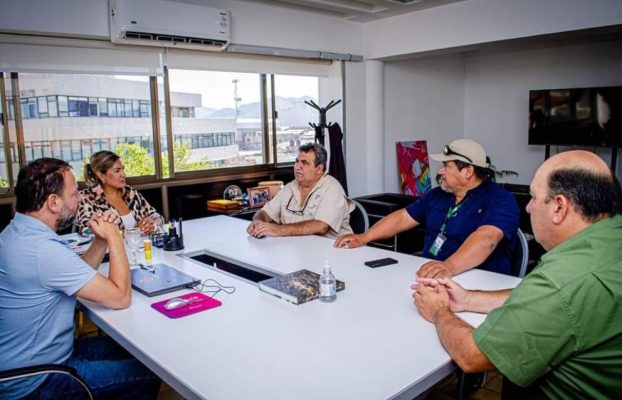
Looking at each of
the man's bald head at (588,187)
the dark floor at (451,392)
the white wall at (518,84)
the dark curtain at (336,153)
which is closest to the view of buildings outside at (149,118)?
the dark curtain at (336,153)

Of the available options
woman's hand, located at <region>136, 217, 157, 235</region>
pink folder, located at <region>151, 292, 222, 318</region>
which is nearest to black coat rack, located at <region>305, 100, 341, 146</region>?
woman's hand, located at <region>136, 217, 157, 235</region>

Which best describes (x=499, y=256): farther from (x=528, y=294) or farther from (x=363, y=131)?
(x=363, y=131)

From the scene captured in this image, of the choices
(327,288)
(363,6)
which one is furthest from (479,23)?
(327,288)

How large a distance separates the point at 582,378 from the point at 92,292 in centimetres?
153

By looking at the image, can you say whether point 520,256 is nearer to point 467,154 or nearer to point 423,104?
point 467,154

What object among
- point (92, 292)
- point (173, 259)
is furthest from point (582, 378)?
point (173, 259)

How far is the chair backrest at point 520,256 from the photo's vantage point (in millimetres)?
2475

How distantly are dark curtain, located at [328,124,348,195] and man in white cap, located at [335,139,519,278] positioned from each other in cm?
259

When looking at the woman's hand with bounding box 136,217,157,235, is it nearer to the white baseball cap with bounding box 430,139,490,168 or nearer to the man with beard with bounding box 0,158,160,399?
the man with beard with bounding box 0,158,160,399

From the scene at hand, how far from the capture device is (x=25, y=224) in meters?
1.81

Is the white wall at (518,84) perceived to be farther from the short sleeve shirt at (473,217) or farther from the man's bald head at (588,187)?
the man's bald head at (588,187)

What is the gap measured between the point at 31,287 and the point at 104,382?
41cm

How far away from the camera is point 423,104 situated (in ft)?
21.9

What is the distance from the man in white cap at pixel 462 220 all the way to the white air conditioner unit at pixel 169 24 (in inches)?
96.3
